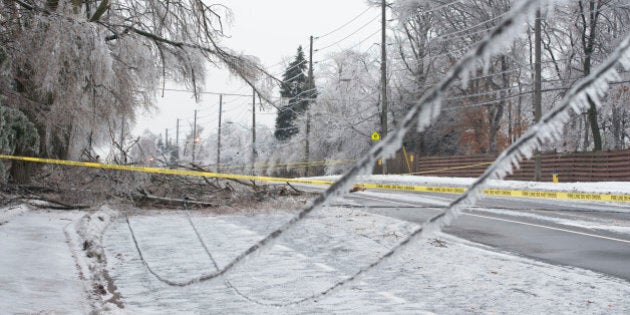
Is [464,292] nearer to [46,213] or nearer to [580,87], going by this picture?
[580,87]

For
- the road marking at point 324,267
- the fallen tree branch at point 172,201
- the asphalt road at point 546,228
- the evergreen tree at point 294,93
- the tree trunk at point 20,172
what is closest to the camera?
the road marking at point 324,267

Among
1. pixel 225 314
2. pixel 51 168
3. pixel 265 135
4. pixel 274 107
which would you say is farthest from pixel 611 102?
pixel 265 135

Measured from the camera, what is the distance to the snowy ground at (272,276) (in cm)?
431

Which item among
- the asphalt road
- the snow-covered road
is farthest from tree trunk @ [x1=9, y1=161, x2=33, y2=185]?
the asphalt road

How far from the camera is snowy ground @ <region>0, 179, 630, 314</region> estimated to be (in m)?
4.31

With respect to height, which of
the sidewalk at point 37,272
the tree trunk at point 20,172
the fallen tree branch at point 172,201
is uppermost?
the tree trunk at point 20,172

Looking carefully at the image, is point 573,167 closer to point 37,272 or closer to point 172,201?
point 172,201

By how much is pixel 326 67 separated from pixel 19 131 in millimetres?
37605

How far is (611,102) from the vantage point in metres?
26.3

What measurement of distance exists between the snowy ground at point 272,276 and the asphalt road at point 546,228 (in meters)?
0.62

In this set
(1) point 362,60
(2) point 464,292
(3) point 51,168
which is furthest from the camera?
(1) point 362,60

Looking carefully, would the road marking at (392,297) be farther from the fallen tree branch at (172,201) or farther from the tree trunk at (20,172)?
the tree trunk at (20,172)

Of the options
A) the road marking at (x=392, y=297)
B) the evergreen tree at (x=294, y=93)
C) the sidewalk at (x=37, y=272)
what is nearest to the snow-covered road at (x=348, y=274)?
the road marking at (x=392, y=297)

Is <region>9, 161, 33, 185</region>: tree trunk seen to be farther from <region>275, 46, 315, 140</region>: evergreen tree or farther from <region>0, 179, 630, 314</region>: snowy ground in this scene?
<region>275, 46, 315, 140</region>: evergreen tree
